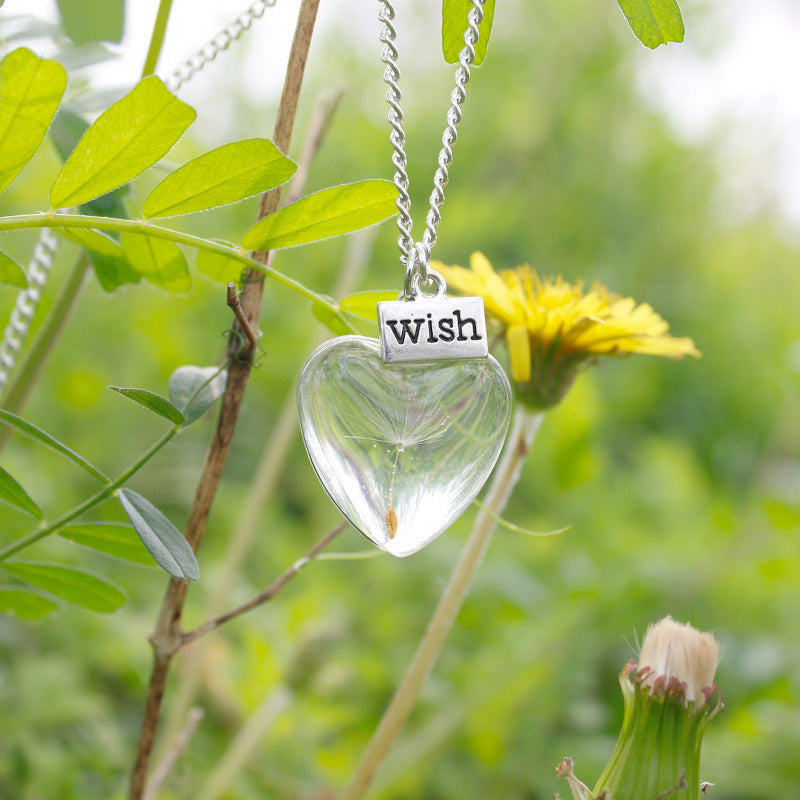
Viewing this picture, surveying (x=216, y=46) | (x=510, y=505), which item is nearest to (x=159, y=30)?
(x=216, y=46)

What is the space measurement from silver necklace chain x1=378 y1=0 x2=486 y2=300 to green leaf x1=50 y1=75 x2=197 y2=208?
0.07 metres

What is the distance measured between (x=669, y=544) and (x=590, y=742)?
0.76ft

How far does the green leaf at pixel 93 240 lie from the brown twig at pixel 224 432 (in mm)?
56

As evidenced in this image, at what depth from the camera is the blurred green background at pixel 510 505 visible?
65 cm

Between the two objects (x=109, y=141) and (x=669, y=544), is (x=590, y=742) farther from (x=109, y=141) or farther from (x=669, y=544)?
(x=109, y=141)

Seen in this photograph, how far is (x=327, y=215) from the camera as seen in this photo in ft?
0.93

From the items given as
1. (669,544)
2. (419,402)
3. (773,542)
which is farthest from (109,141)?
(773,542)

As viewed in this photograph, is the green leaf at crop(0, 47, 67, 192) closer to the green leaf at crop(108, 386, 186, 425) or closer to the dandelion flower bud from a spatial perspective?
the green leaf at crop(108, 386, 186, 425)

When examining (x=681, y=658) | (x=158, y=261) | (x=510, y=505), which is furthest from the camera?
(x=510, y=505)

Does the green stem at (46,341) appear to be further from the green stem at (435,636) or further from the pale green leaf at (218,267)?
the green stem at (435,636)

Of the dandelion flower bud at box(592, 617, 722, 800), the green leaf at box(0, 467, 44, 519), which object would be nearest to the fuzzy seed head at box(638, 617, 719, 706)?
the dandelion flower bud at box(592, 617, 722, 800)

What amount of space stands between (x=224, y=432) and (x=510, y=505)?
761 millimetres

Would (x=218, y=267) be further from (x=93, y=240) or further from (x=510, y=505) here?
(x=510, y=505)

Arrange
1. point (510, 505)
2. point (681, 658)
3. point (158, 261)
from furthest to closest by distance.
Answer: point (510, 505)
point (158, 261)
point (681, 658)
